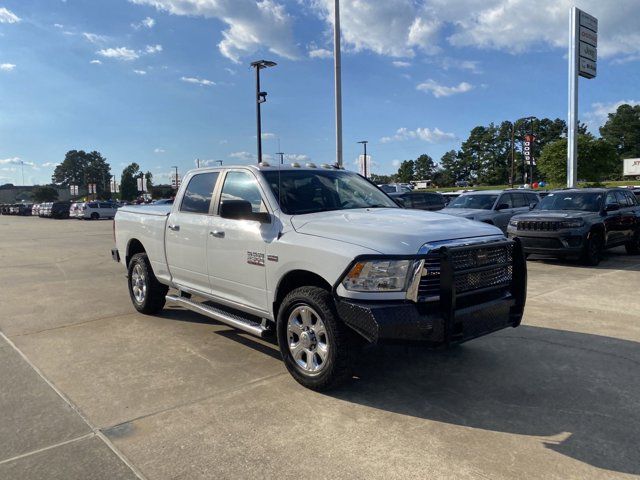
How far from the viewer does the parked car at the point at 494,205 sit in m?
13.7

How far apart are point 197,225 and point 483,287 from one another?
3056 mm

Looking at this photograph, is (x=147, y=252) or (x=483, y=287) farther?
(x=147, y=252)

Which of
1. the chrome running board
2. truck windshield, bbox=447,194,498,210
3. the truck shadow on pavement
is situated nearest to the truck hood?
the chrome running board

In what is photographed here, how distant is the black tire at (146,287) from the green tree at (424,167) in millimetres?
151573

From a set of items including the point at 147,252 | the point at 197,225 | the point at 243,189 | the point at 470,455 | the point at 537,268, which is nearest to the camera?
the point at 470,455

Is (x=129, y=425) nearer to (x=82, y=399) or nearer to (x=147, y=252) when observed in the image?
(x=82, y=399)

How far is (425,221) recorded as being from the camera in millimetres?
4242

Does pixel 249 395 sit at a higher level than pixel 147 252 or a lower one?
lower

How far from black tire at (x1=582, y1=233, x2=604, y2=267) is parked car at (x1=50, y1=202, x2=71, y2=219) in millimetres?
48371

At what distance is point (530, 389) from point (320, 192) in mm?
2579

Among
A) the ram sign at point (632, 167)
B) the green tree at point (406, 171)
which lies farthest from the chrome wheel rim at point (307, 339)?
the green tree at point (406, 171)

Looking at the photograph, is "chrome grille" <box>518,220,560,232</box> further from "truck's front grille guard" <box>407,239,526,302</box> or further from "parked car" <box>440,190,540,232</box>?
"truck's front grille guard" <box>407,239,526,302</box>

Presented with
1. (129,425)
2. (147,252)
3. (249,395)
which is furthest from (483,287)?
(147,252)

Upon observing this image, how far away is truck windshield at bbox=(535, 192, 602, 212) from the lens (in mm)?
11781
